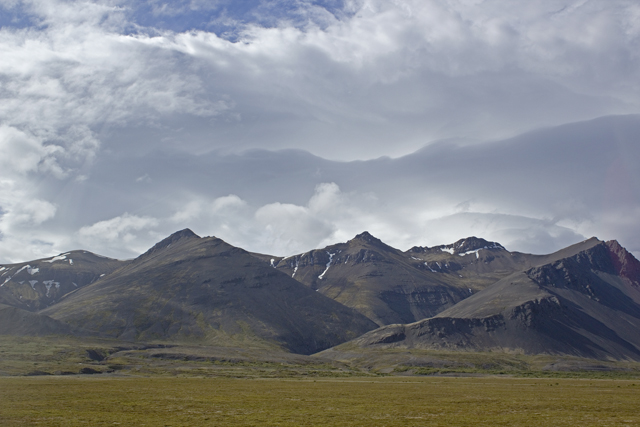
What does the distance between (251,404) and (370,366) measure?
14718 cm

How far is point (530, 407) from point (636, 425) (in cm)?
1573

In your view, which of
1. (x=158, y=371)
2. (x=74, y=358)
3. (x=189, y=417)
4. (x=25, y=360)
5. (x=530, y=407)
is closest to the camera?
(x=189, y=417)

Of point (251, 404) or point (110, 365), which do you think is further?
point (110, 365)

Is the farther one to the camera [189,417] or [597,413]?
[597,413]

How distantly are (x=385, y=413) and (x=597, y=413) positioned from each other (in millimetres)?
21746

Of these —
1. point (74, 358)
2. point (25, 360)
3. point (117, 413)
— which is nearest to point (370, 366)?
point (74, 358)

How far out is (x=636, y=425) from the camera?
41312 mm

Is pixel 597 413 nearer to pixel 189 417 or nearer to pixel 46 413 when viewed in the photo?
pixel 189 417

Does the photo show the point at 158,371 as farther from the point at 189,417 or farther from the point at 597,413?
the point at 597,413

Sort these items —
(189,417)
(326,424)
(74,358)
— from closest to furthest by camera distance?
1. (326,424)
2. (189,417)
3. (74,358)

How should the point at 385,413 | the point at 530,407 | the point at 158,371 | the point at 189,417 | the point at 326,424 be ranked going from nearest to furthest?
the point at 326,424, the point at 189,417, the point at 385,413, the point at 530,407, the point at 158,371

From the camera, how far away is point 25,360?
150 meters

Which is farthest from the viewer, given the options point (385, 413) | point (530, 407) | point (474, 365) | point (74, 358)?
point (474, 365)

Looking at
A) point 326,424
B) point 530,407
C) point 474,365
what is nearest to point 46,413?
point 326,424
